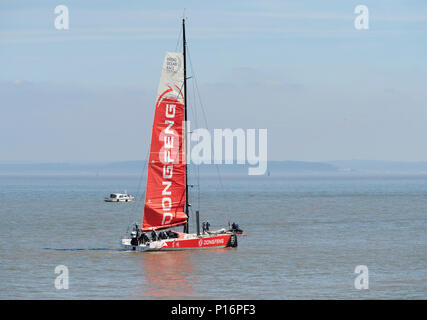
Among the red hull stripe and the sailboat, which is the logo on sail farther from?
the red hull stripe

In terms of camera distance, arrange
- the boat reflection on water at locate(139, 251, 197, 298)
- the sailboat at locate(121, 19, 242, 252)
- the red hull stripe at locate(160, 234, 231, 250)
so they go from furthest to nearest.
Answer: the sailboat at locate(121, 19, 242, 252) < the red hull stripe at locate(160, 234, 231, 250) < the boat reflection on water at locate(139, 251, 197, 298)

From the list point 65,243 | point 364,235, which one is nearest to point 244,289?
point 65,243

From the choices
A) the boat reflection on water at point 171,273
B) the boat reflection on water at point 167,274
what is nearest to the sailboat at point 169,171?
the boat reflection on water at point 171,273

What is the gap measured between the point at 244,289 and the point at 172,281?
5534 millimetres

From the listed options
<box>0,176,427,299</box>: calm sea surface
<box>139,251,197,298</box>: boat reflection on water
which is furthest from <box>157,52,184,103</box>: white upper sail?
<box>0,176,427,299</box>: calm sea surface

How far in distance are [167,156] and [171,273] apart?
11725 millimetres

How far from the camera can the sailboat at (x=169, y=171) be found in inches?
2248

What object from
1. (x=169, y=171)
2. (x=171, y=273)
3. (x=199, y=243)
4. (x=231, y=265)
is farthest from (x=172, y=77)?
(x=171, y=273)

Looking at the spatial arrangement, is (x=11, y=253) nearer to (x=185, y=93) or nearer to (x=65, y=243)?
(x=65, y=243)

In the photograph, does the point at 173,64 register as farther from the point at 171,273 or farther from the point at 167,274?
the point at 167,274

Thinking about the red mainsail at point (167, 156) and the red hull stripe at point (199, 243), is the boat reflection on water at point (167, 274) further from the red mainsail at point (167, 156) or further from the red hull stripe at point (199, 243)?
the red mainsail at point (167, 156)

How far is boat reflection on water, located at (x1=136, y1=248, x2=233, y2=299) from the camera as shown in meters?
42.4

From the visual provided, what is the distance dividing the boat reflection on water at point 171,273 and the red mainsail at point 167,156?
3.49m
